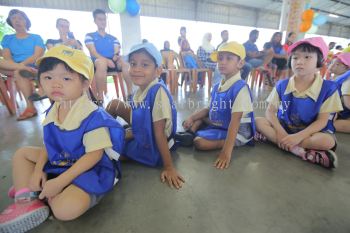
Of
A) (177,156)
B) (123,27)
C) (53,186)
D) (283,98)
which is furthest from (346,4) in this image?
(53,186)

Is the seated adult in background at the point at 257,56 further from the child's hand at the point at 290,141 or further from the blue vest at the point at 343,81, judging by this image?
the child's hand at the point at 290,141

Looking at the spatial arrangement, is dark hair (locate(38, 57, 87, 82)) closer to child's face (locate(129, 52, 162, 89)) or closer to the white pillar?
child's face (locate(129, 52, 162, 89))

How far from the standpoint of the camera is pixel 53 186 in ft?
2.23

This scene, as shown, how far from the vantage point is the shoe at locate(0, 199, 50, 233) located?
0.64 meters

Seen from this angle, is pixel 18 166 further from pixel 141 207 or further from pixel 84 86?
pixel 141 207

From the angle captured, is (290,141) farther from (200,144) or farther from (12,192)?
(12,192)

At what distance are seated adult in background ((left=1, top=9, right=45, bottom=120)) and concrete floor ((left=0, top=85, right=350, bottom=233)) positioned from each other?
120 centimetres

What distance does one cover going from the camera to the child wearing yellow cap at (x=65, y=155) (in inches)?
26.6

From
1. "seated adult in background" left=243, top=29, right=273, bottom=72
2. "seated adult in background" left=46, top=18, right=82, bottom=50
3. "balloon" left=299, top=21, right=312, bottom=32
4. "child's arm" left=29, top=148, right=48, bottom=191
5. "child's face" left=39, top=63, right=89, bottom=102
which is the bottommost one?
"child's arm" left=29, top=148, right=48, bottom=191

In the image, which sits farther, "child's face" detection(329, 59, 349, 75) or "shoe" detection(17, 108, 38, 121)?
"shoe" detection(17, 108, 38, 121)

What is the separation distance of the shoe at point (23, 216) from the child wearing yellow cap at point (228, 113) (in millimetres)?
823

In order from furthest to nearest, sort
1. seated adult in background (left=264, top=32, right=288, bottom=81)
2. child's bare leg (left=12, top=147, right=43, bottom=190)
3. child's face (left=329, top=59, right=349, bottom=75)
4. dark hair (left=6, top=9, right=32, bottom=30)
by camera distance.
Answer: seated adult in background (left=264, top=32, right=288, bottom=81), dark hair (left=6, top=9, right=32, bottom=30), child's face (left=329, top=59, right=349, bottom=75), child's bare leg (left=12, top=147, right=43, bottom=190)

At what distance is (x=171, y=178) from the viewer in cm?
92

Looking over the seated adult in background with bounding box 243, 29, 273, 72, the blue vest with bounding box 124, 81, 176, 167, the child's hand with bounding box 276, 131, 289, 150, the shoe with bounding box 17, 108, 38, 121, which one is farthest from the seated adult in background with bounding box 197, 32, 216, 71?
the shoe with bounding box 17, 108, 38, 121
